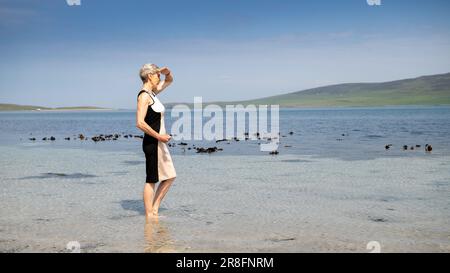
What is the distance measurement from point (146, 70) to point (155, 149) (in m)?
1.58

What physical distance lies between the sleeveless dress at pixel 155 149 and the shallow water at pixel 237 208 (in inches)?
39.7

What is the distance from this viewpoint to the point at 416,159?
2048 cm

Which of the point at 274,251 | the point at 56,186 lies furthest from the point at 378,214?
the point at 56,186

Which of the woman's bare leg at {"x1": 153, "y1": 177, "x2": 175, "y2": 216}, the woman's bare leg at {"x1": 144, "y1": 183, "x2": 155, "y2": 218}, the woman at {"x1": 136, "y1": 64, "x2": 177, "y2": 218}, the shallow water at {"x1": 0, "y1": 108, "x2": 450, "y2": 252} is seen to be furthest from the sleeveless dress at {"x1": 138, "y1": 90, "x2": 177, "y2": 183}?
the shallow water at {"x1": 0, "y1": 108, "x2": 450, "y2": 252}

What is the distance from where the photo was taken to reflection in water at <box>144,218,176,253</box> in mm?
7402

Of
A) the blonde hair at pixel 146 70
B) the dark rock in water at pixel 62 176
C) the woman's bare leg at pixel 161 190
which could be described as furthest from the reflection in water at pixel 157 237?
the dark rock in water at pixel 62 176

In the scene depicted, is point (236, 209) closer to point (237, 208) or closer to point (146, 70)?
point (237, 208)

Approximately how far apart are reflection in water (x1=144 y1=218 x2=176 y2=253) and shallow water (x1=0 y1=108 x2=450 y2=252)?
20 millimetres

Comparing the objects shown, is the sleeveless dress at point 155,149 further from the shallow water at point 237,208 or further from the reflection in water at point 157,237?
the shallow water at point 237,208

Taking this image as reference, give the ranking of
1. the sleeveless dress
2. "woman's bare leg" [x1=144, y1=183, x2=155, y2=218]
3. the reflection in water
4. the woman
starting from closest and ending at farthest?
the reflection in water
the woman
the sleeveless dress
"woman's bare leg" [x1=144, y1=183, x2=155, y2=218]

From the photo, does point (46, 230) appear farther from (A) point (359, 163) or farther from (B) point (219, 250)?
(A) point (359, 163)

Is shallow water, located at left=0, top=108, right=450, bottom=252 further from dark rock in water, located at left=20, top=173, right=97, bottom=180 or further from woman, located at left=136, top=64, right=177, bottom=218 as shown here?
woman, located at left=136, top=64, right=177, bottom=218

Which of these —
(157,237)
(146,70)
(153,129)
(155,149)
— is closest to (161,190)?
(155,149)
